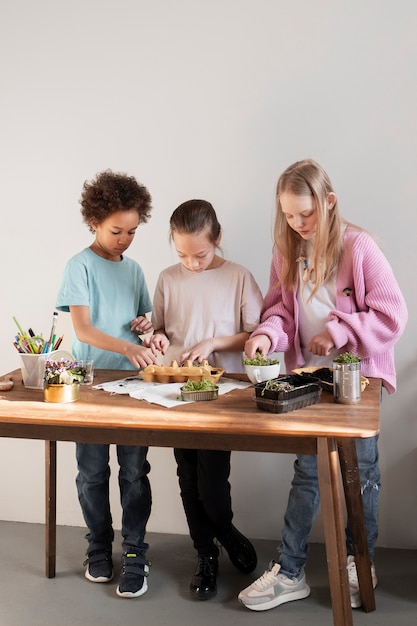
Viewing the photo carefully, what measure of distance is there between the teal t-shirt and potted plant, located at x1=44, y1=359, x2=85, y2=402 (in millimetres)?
423

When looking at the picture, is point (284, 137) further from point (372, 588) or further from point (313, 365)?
point (372, 588)

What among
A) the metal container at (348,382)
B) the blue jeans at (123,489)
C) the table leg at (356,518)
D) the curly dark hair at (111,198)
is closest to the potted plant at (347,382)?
the metal container at (348,382)

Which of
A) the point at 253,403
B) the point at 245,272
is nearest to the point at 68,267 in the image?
the point at 245,272

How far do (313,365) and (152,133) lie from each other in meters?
1.20

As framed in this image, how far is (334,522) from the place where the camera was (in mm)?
1879

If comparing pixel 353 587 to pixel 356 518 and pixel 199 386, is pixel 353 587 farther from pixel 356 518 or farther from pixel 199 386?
pixel 199 386

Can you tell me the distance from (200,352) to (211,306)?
0.19 metres

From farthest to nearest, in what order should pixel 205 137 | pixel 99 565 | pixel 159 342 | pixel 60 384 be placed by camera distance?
1. pixel 205 137
2. pixel 99 565
3. pixel 159 342
4. pixel 60 384

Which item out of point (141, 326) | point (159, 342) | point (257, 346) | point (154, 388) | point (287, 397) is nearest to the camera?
point (287, 397)

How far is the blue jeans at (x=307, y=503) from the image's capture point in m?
2.41

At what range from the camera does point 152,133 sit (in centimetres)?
302

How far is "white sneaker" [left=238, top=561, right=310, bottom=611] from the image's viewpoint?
2467 millimetres

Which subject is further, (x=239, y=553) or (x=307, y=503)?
(x=239, y=553)

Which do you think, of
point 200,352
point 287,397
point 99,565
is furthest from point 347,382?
point 99,565
